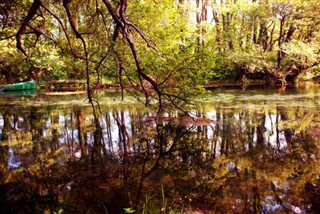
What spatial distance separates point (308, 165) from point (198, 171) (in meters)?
2.56

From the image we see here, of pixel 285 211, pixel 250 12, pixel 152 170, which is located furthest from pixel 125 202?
pixel 250 12

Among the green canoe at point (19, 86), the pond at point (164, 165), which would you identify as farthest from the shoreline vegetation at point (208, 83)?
the pond at point (164, 165)

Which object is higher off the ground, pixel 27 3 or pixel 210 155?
pixel 27 3

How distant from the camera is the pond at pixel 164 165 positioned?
562 centimetres

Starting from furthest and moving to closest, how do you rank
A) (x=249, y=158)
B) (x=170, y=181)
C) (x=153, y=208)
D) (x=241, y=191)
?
1. (x=249, y=158)
2. (x=170, y=181)
3. (x=241, y=191)
4. (x=153, y=208)

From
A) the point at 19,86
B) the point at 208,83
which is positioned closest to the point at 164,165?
the point at 208,83

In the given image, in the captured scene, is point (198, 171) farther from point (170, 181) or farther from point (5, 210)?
point (5, 210)

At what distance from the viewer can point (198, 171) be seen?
7.46 m

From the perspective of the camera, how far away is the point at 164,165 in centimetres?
790

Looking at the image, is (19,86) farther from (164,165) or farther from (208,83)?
(164,165)

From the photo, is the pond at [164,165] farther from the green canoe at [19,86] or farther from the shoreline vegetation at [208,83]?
the green canoe at [19,86]

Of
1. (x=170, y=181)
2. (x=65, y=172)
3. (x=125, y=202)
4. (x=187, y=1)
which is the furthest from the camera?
(x=187, y=1)

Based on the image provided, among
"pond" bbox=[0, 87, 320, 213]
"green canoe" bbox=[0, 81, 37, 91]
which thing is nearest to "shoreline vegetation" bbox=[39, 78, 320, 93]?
"green canoe" bbox=[0, 81, 37, 91]

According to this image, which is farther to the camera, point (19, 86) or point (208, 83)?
point (19, 86)
